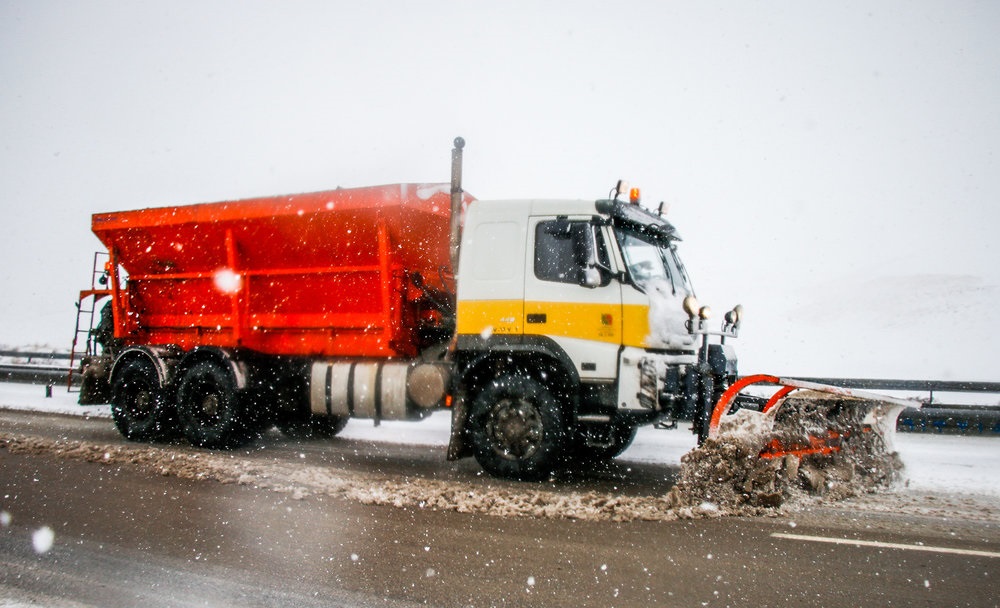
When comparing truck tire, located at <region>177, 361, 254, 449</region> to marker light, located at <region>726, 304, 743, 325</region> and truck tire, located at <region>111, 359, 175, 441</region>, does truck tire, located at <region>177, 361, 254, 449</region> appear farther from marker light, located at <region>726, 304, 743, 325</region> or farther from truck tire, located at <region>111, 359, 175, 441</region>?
marker light, located at <region>726, 304, 743, 325</region>

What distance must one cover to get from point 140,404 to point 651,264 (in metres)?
6.53

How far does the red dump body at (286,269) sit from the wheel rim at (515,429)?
153 cm

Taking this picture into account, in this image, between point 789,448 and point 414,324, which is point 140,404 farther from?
point 789,448

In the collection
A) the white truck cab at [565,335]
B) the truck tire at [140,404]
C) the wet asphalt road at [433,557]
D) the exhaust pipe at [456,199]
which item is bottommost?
the wet asphalt road at [433,557]

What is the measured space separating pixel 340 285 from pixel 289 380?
149 cm

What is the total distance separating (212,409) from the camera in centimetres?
841

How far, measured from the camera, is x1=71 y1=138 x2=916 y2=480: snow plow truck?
20.6 feet

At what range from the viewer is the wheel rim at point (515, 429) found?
641 centimetres

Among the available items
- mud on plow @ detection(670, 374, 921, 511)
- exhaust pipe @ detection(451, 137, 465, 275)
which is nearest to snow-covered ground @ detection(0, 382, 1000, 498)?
mud on plow @ detection(670, 374, 921, 511)

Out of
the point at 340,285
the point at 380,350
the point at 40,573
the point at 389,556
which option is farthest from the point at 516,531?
the point at 340,285

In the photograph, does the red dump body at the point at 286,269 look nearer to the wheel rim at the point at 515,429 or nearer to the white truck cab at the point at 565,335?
the white truck cab at the point at 565,335

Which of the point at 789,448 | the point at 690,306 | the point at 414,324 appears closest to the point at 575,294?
the point at 690,306

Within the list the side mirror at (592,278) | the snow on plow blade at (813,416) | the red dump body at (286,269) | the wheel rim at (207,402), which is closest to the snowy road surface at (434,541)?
the snow on plow blade at (813,416)

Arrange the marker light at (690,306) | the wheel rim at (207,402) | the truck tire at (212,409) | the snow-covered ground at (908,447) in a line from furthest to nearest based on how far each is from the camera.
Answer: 1. the wheel rim at (207,402)
2. the truck tire at (212,409)
3. the snow-covered ground at (908,447)
4. the marker light at (690,306)
